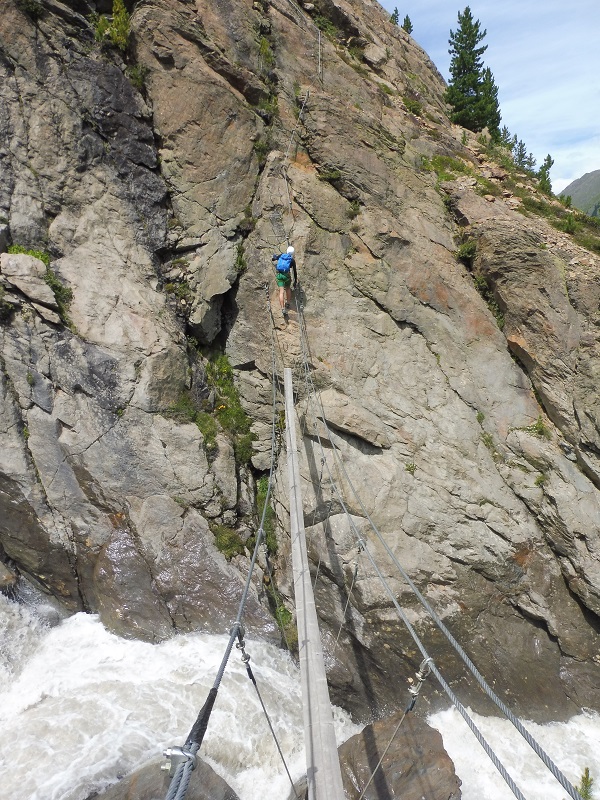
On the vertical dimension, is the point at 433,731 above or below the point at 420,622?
below

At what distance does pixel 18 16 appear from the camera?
37.4 feet

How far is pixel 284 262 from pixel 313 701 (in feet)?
28.3

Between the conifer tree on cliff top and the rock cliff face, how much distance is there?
6984 mm

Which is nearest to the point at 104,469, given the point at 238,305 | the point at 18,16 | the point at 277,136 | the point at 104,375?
the point at 104,375

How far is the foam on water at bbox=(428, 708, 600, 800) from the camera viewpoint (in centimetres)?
770

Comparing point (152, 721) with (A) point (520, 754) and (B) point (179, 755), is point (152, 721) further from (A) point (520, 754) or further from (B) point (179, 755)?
(A) point (520, 754)

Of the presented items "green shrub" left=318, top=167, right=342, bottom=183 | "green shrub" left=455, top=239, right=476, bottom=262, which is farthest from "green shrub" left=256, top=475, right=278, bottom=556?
"green shrub" left=318, top=167, right=342, bottom=183

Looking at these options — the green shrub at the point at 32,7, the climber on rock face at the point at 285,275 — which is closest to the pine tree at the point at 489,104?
the climber on rock face at the point at 285,275

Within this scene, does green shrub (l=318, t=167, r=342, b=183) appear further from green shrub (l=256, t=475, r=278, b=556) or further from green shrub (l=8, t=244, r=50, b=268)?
green shrub (l=256, t=475, r=278, b=556)

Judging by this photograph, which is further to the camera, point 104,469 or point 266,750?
point 104,469

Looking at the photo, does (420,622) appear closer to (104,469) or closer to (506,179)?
(104,469)

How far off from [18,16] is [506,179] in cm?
1386

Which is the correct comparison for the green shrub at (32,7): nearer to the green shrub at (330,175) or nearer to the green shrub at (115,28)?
the green shrub at (115,28)

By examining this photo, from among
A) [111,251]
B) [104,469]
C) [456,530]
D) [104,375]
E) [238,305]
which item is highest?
[111,251]
